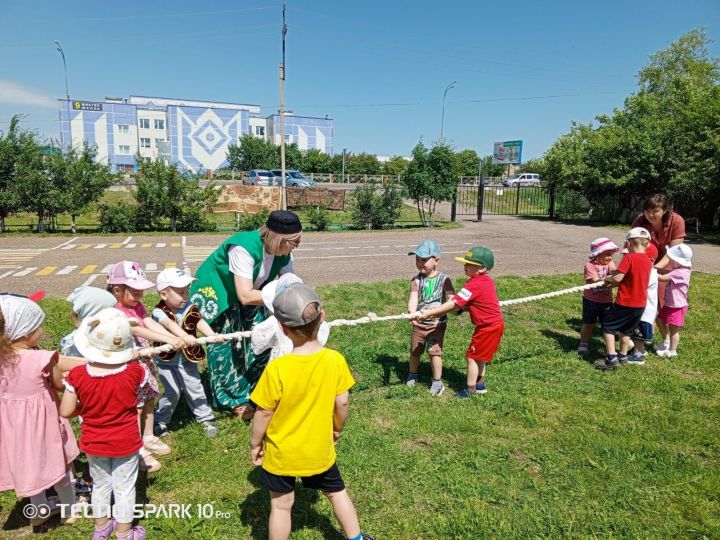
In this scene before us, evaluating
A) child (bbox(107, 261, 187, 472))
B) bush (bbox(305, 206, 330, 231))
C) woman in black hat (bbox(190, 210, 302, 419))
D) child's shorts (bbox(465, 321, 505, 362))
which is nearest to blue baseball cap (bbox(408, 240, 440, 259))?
child's shorts (bbox(465, 321, 505, 362))

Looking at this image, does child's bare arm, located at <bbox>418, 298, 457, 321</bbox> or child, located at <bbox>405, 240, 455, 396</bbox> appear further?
child, located at <bbox>405, 240, 455, 396</bbox>

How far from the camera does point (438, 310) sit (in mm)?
4555

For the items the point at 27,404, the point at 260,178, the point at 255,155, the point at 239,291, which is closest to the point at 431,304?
the point at 239,291

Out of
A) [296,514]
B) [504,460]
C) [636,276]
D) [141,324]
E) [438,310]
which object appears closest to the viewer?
[296,514]

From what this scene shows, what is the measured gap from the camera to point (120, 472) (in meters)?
2.79

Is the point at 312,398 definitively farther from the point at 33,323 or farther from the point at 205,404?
the point at 205,404

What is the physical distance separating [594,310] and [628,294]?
2.11 ft

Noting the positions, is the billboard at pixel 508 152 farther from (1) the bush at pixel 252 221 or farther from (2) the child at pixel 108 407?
(2) the child at pixel 108 407

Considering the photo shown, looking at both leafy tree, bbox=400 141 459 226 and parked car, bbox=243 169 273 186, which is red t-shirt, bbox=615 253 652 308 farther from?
parked car, bbox=243 169 273 186

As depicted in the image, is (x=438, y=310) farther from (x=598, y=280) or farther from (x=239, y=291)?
(x=598, y=280)

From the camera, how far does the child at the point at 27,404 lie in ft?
8.98

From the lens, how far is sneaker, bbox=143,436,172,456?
3.82 metres

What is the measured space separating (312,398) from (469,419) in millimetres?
2373

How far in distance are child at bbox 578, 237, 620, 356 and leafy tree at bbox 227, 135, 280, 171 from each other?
5420 cm
